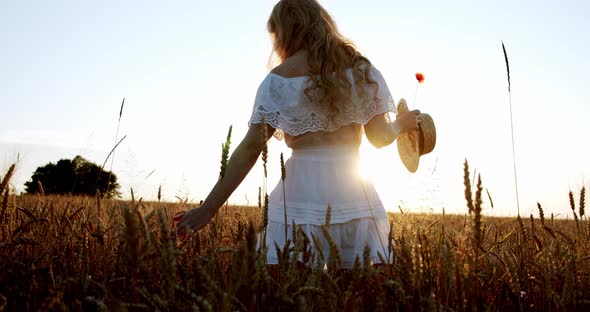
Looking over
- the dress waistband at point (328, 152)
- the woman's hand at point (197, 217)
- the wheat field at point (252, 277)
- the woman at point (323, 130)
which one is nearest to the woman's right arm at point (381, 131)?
the woman at point (323, 130)

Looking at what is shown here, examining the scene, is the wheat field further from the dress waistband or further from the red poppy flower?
the red poppy flower

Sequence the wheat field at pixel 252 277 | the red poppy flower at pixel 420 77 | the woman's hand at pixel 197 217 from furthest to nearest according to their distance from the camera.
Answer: the red poppy flower at pixel 420 77 < the woman's hand at pixel 197 217 < the wheat field at pixel 252 277

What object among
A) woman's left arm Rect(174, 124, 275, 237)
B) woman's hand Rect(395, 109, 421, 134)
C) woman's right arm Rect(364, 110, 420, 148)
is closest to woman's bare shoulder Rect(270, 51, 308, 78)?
woman's left arm Rect(174, 124, 275, 237)

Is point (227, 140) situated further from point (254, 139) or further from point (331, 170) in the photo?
point (331, 170)

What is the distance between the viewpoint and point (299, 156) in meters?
3.10

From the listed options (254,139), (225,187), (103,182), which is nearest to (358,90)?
(254,139)

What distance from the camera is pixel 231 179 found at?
2789 mm

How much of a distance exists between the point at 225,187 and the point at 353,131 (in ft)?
2.86

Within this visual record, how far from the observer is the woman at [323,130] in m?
2.90

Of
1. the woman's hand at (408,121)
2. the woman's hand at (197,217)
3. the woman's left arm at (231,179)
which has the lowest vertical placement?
the woman's hand at (197,217)

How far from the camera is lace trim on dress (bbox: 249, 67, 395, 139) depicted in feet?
9.80

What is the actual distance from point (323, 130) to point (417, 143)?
902 millimetres

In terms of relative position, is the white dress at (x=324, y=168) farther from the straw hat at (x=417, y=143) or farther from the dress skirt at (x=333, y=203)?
the straw hat at (x=417, y=143)

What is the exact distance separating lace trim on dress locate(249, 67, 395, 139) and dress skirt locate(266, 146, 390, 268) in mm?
172
